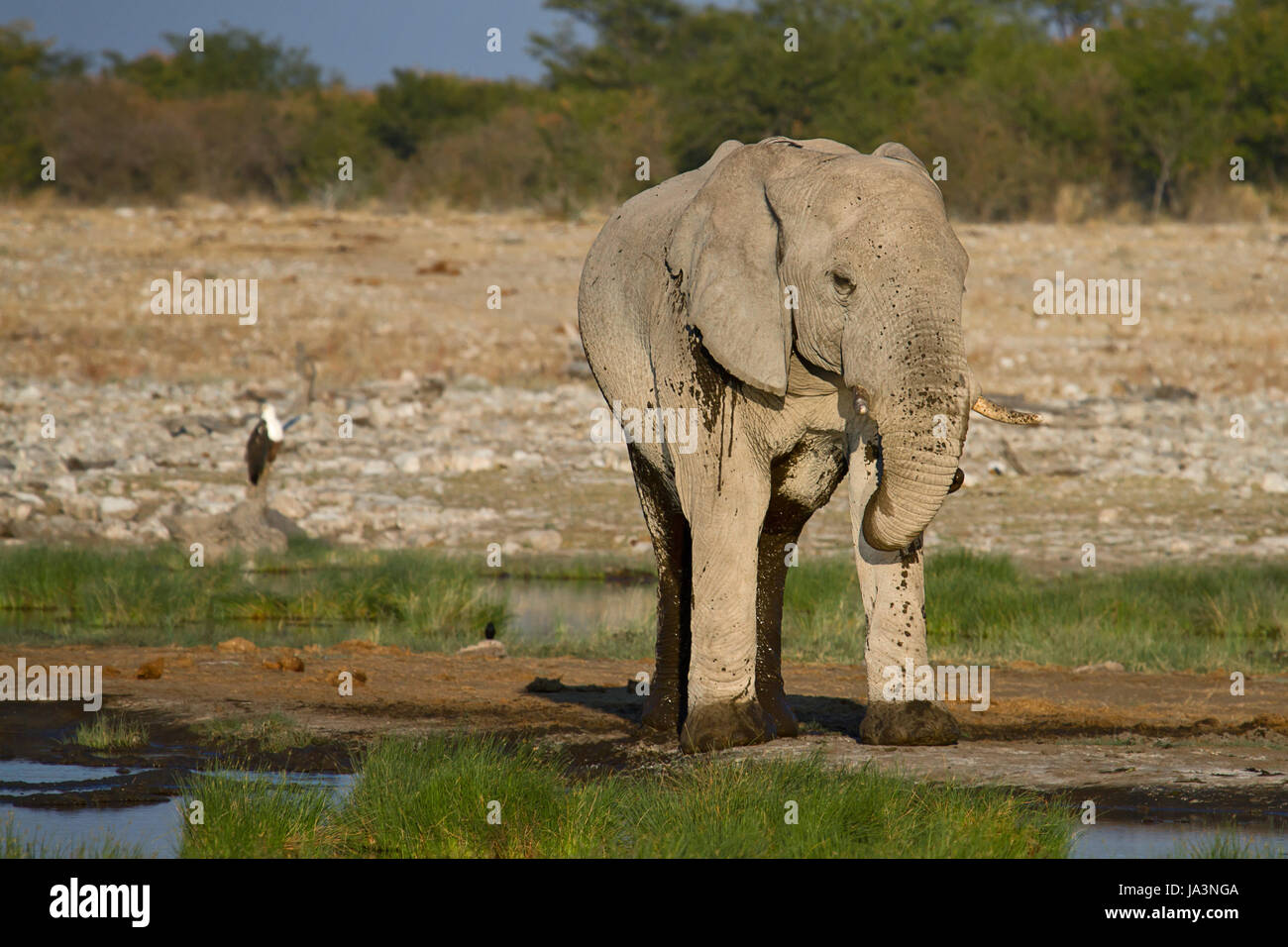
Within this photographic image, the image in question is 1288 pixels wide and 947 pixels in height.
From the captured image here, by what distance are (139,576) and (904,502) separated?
701 cm

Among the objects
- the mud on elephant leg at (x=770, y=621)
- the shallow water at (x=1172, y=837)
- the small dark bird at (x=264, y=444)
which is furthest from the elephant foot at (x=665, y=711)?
the small dark bird at (x=264, y=444)

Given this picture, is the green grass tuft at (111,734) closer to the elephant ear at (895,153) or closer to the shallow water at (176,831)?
the shallow water at (176,831)

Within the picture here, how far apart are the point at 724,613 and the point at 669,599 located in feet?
3.04

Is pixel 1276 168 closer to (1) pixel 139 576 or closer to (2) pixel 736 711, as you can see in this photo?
(1) pixel 139 576

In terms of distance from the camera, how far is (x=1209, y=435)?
725 inches

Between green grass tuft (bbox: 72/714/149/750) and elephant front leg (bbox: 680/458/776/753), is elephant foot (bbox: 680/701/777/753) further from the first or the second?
green grass tuft (bbox: 72/714/149/750)

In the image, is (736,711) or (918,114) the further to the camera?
Answer: (918,114)

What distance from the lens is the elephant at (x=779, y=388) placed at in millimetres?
5883

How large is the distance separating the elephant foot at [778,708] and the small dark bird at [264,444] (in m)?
6.49

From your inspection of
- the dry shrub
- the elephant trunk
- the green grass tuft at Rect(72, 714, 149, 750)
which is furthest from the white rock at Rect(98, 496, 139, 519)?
the dry shrub

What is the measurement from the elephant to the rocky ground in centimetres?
674

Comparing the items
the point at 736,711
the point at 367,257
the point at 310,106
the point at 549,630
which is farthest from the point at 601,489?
the point at 310,106

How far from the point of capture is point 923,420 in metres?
5.74

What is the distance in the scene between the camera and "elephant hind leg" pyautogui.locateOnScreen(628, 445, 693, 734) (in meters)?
7.50
